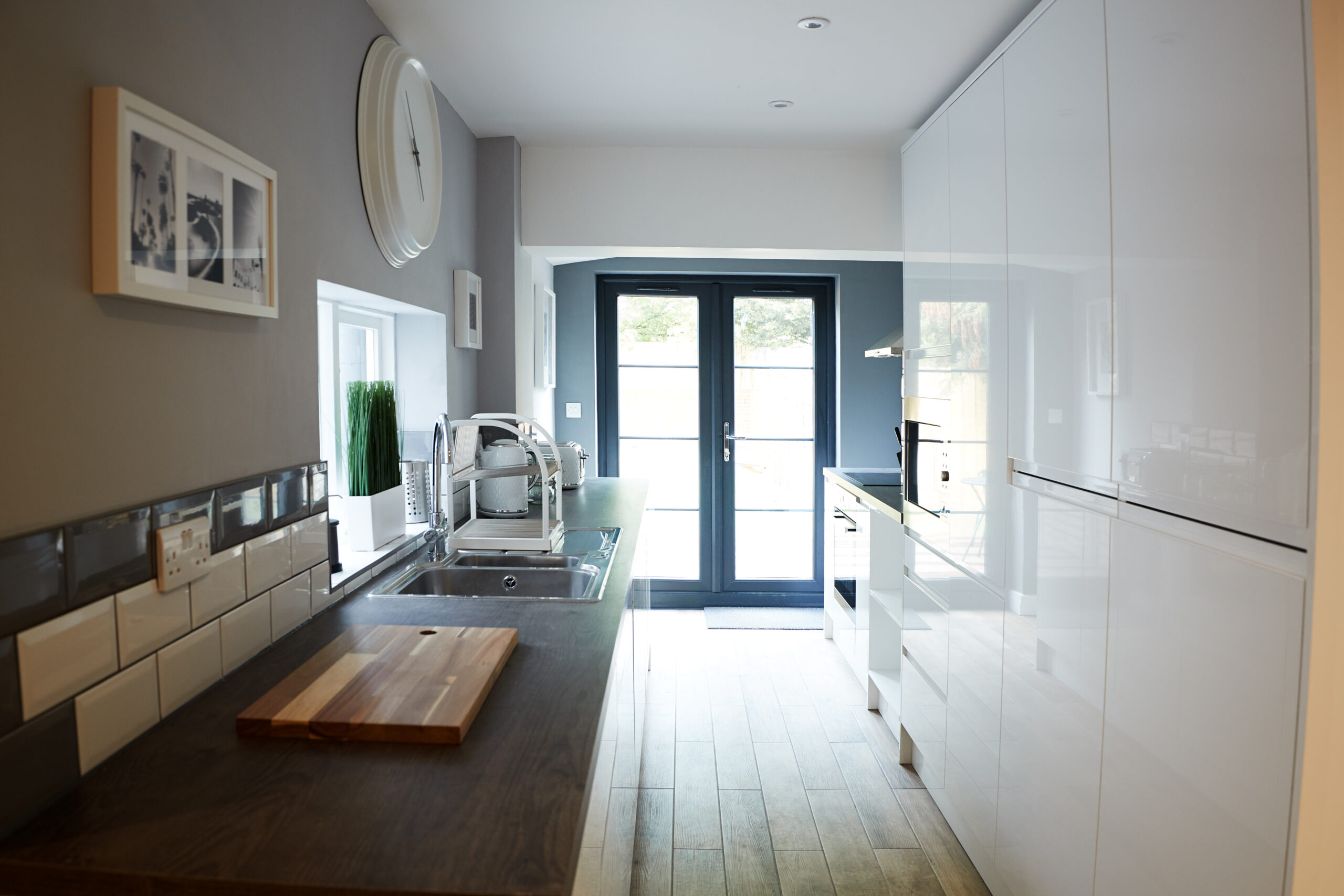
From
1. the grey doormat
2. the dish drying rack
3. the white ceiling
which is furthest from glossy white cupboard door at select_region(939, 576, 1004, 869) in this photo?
the grey doormat

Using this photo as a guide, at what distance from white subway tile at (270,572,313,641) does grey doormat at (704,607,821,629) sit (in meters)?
3.00

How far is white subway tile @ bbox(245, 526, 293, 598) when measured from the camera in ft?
4.83

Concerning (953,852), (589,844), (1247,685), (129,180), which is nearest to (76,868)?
(589,844)

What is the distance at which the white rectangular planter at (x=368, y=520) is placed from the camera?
215 cm

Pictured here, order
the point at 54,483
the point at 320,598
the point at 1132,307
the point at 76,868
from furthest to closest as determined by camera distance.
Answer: the point at 320,598
the point at 1132,307
the point at 54,483
the point at 76,868

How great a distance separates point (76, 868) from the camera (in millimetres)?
855

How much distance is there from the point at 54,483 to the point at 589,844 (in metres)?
0.85

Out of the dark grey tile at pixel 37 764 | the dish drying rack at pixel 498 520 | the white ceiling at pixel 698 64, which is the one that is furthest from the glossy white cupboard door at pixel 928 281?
the dark grey tile at pixel 37 764

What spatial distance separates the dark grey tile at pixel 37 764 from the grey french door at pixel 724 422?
3676 mm

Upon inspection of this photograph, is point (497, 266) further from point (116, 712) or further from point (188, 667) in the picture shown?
point (116, 712)

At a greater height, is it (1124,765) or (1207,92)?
(1207,92)

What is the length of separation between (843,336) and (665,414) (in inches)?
44.6

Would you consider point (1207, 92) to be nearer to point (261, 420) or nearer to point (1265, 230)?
point (1265, 230)

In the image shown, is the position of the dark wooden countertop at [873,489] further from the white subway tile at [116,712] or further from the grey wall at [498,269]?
the white subway tile at [116,712]
